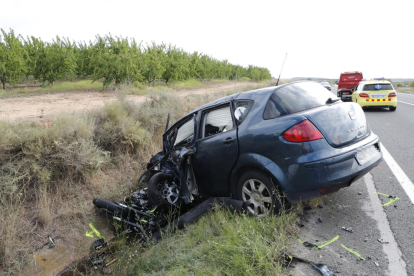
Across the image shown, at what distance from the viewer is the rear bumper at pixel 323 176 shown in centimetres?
303

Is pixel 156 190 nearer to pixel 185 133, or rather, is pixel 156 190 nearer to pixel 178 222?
pixel 178 222

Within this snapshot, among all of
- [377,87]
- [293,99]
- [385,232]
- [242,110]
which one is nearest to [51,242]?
[242,110]

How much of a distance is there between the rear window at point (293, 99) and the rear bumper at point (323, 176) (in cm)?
73

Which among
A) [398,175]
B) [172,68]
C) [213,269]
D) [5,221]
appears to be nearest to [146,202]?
[5,221]

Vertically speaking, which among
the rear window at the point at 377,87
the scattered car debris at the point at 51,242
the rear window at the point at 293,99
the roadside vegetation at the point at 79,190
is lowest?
the scattered car debris at the point at 51,242

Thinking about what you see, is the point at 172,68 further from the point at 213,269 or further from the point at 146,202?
the point at 213,269

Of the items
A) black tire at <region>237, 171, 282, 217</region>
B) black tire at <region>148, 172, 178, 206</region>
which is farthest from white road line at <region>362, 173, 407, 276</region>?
black tire at <region>148, 172, 178, 206</region>

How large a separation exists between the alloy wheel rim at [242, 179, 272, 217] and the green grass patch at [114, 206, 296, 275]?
0.63ft

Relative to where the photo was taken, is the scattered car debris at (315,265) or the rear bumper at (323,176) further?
the rear bumper at (323,176)

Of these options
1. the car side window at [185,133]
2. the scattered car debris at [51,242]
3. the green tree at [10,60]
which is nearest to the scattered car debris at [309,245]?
the car side window at [185,133]

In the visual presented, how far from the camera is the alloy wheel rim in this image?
339 cm

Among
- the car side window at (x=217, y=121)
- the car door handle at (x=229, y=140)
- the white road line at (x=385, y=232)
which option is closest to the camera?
the white road line at (x=385, y=232)

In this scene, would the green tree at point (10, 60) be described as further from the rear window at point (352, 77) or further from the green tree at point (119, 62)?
the rear window at point (352, 77)

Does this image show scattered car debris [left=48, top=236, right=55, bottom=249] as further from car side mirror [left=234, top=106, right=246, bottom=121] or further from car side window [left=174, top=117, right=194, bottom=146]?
car side mirror [left=234, top=106, right=246, bottom=121]
